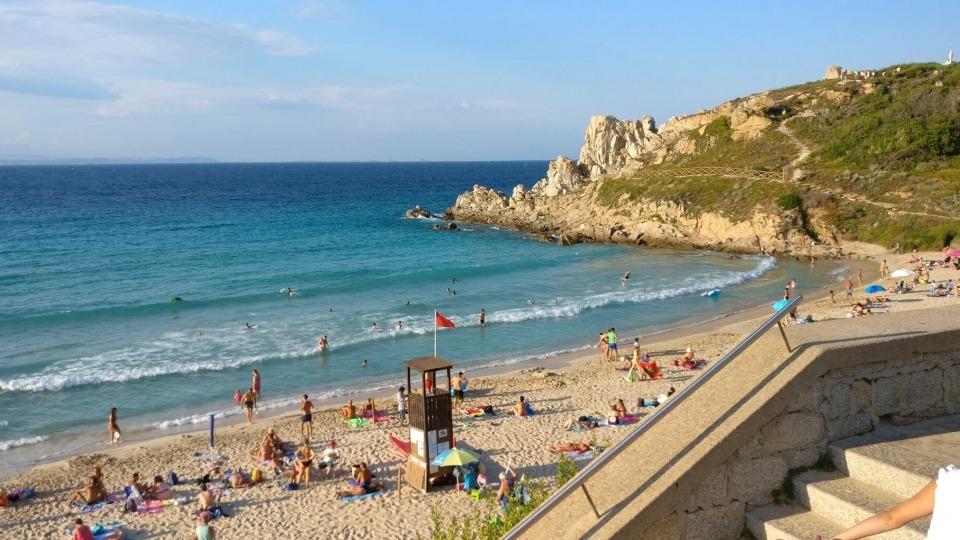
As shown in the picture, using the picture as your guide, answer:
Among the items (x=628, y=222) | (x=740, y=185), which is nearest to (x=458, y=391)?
(x=628, y=222)

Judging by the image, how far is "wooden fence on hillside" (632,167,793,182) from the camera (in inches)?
2236

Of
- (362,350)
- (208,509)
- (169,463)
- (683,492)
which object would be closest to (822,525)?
(683,492)

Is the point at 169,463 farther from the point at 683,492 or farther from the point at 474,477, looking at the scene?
the point at 683,492

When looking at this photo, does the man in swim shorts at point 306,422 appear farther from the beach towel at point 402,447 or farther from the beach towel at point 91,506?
the beach towel at point 91,506

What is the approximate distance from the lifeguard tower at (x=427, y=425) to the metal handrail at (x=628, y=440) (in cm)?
1114

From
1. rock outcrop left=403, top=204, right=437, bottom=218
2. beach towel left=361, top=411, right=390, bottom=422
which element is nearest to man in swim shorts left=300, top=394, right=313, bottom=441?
beach towel left=361, top=411, right=390, bottom=422

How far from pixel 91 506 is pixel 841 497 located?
16750 mm

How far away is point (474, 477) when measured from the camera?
15891 mm

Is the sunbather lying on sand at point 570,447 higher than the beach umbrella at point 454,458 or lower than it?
lower

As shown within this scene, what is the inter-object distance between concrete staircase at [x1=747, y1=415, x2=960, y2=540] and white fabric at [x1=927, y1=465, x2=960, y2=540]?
1657 mm

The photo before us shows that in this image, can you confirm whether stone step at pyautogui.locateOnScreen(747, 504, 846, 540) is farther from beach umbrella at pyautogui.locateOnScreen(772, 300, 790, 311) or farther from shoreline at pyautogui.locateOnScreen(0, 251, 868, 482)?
shoreline at pyautogui.locateOnScreen(0, 251, 868, 482)

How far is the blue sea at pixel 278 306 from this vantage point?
24891 millimetres

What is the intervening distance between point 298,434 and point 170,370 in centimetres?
907

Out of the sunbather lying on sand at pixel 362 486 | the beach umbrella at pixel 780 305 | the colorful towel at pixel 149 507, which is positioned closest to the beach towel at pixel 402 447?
the sunbather lying on sand at pixel 362 486
